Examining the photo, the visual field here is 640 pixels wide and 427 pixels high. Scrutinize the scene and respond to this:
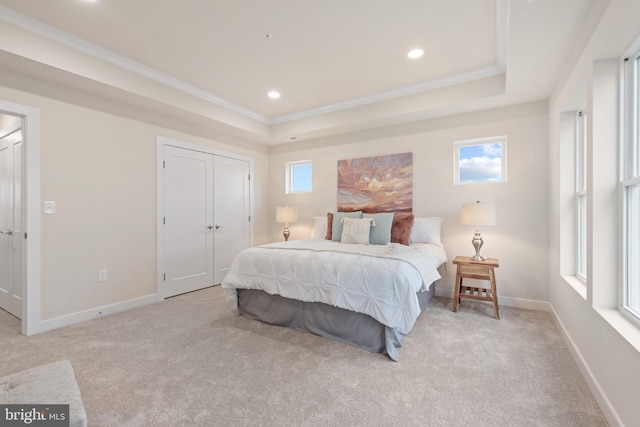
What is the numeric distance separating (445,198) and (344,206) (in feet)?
4.84

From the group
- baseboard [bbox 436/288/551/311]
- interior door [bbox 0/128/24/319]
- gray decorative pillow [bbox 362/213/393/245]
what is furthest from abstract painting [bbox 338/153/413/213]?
interior door [bbox 0/128/24/319]

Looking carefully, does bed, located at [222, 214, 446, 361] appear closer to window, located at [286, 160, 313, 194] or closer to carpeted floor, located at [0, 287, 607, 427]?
carpeted floor, located at [0, 287, 607, 427]

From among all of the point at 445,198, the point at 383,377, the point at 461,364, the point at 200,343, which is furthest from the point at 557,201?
the point at 200,343

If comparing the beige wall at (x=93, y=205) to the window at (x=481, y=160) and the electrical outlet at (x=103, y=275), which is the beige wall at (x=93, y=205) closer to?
the electrical outlet at (x=103, y=275)

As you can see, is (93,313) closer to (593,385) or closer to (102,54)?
(102,54)

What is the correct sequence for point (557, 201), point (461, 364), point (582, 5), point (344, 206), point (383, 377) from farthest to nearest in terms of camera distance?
point (344, 206), point (557, 201), point (461, 364), point (383, 377), point (582, 5)

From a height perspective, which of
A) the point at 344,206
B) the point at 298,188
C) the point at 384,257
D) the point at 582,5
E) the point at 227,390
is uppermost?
the point at 582,5

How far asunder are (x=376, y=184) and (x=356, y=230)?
1.03 metres

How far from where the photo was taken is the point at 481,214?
3219 mm

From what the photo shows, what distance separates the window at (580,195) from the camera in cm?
259

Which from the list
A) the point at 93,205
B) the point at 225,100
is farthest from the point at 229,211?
the point at 93,205

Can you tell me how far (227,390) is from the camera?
1.86m

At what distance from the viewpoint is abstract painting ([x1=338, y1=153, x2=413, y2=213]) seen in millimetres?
4180

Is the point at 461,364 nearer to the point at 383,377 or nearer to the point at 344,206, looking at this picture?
the point at 383,377
